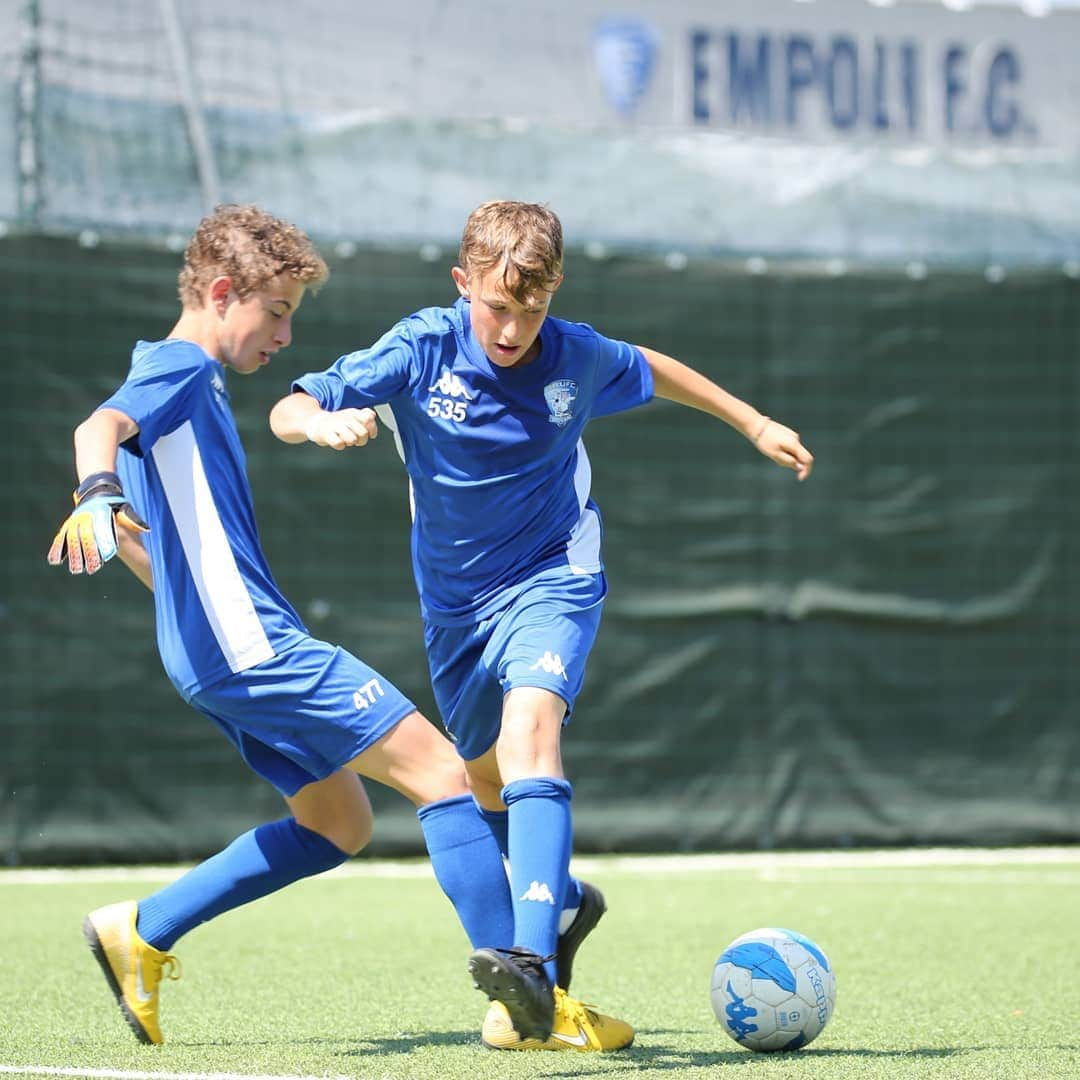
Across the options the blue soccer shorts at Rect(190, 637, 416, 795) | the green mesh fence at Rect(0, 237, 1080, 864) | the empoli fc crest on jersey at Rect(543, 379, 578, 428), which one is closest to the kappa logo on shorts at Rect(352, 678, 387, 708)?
the blue soccer shorts at Rect(190, 637, 416, 795)

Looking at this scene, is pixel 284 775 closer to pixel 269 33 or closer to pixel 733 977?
pixel 733 977

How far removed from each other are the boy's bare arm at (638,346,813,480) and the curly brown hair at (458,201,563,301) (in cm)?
49

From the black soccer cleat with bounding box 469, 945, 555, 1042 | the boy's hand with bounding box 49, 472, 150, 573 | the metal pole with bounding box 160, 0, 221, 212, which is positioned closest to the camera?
the black soccer cleat with bounding box 469, 945, 555, 1042

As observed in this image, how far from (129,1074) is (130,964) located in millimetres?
612

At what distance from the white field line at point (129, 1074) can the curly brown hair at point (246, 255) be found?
185 cm

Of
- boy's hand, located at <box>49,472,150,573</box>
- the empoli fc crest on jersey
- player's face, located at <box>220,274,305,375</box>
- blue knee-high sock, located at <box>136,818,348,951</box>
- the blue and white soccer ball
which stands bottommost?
the blue and white soccer ball

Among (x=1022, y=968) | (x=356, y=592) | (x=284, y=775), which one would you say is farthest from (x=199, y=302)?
(x=356, y=592)

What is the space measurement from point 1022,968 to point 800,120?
340 inches

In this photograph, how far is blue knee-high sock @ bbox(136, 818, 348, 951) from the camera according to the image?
4348 millimetres

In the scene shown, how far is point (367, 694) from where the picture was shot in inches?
165

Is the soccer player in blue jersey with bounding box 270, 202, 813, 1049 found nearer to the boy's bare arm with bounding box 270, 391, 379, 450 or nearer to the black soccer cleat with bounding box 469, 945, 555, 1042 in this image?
the boy's bare arm with bounding box 270, 391, 379, 450

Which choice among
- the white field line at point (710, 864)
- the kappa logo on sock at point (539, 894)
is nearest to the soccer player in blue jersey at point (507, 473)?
the kappa logo on sock at point (539, 894)

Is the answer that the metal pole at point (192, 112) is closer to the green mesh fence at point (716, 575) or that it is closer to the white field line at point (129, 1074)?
the green mesh fence at point (716, 575)

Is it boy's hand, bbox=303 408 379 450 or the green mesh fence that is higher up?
boy's hand, bbox=303 408 379 450
